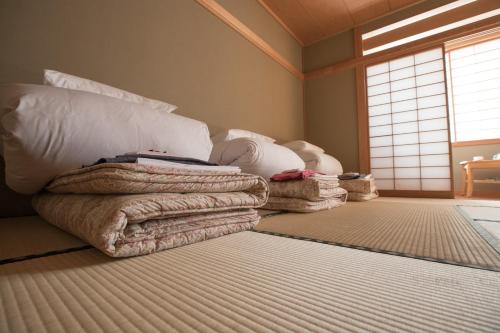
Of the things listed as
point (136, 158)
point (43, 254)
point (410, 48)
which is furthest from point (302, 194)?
point (410, 48)

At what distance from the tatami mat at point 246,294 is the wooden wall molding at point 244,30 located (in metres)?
2.43

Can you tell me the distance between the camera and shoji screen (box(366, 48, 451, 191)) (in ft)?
10.5

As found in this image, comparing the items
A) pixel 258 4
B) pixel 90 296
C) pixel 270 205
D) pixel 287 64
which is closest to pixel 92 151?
pixel 90 296

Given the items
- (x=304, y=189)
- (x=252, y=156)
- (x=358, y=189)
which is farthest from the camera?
(x=358, y=189)

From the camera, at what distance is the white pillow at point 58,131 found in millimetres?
807

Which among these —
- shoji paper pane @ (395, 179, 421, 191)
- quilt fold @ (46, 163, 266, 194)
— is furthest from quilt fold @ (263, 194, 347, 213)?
shoji paper pane @ (395, 179, 421, 191)

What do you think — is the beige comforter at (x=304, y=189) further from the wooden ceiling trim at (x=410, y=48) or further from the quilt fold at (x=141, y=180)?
the wooden ceiling trim at (x=410, y=48)

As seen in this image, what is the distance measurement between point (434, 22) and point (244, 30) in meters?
2.57

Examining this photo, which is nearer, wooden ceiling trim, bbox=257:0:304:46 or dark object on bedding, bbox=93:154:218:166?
dark object on bedding, bbox=93:154:218:166

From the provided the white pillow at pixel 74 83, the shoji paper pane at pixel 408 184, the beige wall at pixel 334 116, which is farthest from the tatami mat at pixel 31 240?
the shoji paper pane at pixel 408 184

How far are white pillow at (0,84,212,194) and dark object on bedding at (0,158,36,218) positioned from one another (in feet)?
1.18

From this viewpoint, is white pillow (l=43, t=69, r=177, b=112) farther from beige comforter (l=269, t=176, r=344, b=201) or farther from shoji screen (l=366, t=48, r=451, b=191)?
shoji screen (l=366, t=48, r=451, b=191)

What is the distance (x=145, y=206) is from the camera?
585 millimetres

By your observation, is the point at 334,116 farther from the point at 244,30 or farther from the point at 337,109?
the point at 244,30
